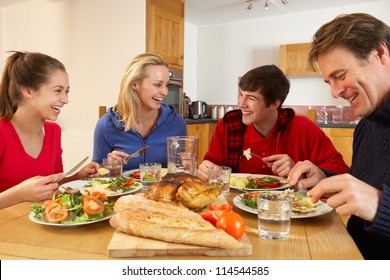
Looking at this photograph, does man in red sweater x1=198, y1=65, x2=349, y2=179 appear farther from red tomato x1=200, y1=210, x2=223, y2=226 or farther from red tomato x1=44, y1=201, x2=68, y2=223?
red tomato x1=44, y1=201, x2=68, y2=223

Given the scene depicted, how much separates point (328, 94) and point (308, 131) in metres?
3.54

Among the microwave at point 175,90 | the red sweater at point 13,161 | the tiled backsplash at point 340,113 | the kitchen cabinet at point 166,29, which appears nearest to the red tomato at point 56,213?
the red sweater at point 13,161

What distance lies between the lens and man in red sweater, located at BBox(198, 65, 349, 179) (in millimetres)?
2084

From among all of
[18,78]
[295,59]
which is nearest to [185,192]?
[18,78]

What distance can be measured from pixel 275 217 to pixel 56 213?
0.64 meters

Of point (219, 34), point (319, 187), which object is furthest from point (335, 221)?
point (219, 34)

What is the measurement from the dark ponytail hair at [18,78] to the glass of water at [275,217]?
54.4 inches

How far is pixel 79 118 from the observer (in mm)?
4590

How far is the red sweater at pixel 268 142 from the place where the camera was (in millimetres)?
2080

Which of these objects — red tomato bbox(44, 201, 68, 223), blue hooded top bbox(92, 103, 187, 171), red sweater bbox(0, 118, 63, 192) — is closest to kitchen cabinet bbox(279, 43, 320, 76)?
blue hooded top bbox(92, 103, 187, 171)

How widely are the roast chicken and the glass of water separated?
0.61 feet

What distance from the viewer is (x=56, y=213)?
1.05m

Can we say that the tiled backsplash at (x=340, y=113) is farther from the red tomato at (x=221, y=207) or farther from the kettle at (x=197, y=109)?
the red tomato at (x=221, y=207)

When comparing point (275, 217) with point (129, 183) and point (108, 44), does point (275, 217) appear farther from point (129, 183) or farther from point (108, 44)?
point (108, 44)
